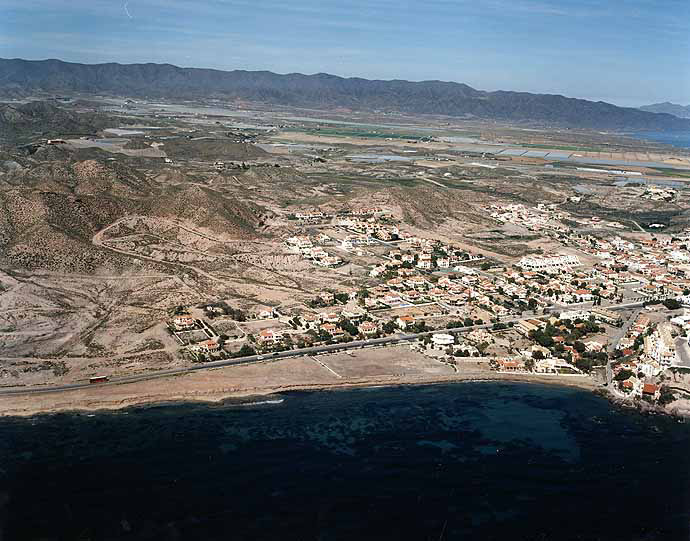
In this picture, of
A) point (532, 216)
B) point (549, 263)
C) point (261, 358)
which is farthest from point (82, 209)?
point (532, 216)

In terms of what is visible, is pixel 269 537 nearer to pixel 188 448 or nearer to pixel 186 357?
pixel 188 448

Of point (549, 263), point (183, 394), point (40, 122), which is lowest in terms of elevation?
point (183, 394)

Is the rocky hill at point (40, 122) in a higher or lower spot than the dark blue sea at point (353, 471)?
higher

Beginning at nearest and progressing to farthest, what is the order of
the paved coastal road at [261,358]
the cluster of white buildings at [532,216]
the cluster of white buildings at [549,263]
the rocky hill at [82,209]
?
the paved coastal road at [261,358], the rocky hill at [82,209], the cluster of white buildings at [549,263], the cluster of white buildings at [532,216]

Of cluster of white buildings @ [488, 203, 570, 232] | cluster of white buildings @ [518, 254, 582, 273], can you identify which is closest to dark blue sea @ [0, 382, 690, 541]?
cluster of white buildings @ [518, 254, 582, 273]

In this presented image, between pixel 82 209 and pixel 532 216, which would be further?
pixel 532 216

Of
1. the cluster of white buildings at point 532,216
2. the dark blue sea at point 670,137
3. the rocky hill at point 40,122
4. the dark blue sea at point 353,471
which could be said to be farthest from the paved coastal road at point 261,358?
the dark blue sea at point 670,137

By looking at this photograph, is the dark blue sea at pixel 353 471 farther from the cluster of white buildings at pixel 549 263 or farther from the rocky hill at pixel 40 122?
the rocky hill at pixel 40 122

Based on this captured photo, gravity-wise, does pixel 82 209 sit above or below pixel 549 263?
above

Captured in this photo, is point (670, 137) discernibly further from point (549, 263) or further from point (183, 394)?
point (183, 394)
